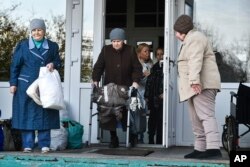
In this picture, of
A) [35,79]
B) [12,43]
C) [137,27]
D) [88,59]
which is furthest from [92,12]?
[137,27]

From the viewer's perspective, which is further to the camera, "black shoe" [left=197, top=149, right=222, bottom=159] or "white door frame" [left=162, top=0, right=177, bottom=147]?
"white door frame" [left=162, top=0, right=177, bottom=147]

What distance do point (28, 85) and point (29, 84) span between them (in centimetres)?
2

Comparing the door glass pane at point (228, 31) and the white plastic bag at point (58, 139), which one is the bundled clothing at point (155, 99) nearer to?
the door glass pane at point (228, 31)

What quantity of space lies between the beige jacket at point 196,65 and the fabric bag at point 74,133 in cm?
192

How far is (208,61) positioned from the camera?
5.70 meters

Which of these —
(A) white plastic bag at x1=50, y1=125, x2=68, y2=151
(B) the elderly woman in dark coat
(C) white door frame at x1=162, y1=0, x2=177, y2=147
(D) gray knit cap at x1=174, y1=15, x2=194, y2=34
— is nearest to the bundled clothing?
(C) white door frame at x1=162, y1=0, x2=177, y2=147

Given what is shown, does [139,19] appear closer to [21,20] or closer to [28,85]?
[21,20]

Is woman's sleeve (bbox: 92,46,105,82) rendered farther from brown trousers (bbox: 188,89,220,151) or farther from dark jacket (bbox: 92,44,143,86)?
brown trousers (bbox: 188,89,220,151)

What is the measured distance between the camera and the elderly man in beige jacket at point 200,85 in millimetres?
5570

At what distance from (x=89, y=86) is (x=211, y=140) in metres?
2.73

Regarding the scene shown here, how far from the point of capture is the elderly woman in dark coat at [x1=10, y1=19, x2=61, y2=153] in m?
6.31

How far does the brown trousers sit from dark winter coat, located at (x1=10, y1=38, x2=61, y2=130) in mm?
1612

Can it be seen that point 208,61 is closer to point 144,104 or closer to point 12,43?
point 144,104

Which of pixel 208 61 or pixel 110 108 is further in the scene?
pixel 110 108
